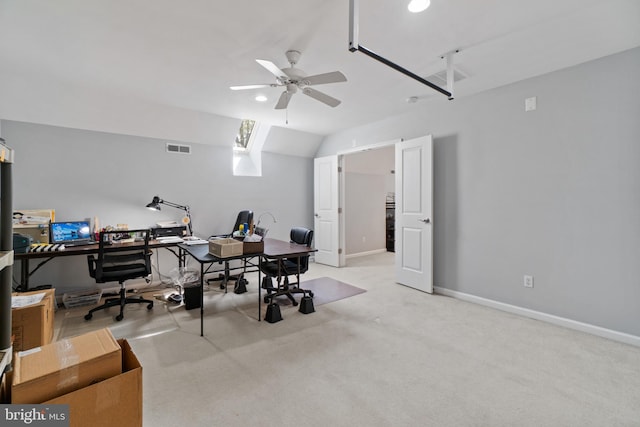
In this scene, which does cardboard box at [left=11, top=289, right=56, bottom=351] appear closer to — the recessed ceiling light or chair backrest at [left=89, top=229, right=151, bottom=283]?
chair backrest at [left=89, top=229, right=151, bottom=283]

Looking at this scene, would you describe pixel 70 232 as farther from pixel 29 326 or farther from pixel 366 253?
pixel 366 253

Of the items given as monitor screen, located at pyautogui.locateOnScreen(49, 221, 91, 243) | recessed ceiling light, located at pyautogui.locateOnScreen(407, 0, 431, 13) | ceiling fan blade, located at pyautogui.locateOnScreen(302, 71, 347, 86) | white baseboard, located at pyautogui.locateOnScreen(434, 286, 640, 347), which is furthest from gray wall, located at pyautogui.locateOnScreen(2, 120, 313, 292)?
recessed ceiling light, located at pyautogui.locateOnScreen(407, 0, 431, 13)

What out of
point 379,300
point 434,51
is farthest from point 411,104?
point 379,300

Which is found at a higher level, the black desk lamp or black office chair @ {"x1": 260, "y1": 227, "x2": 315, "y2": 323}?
the black desk lamp

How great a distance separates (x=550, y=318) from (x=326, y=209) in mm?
3727

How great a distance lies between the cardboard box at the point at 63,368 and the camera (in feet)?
3.18

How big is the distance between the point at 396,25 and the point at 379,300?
9.74ft

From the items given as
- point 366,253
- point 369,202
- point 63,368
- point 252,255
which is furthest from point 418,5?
point 366,253

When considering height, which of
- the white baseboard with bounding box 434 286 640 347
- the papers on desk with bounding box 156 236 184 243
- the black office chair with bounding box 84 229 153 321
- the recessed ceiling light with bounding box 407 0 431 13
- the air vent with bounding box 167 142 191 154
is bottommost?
the white baseboard with bounding box 434 286 640 347

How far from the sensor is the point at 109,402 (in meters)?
1.07

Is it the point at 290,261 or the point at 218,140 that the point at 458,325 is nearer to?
the point at 290,261

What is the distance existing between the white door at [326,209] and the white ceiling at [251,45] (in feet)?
6.46

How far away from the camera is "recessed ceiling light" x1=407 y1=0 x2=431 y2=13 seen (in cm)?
188

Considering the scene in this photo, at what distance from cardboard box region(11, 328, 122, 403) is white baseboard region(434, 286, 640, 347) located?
368 cm
